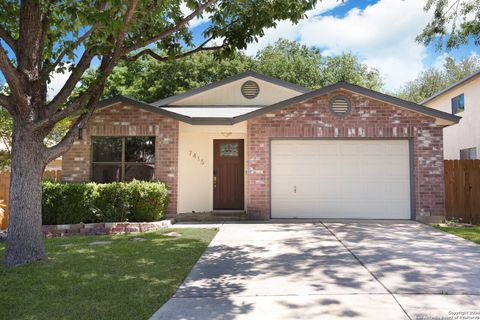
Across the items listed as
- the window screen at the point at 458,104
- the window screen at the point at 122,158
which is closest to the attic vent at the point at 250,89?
the window screen at the point at 122,158

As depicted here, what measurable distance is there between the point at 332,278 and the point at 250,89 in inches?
393

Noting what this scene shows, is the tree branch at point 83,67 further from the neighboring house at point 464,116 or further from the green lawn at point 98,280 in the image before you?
the neighboring house at point 464,116

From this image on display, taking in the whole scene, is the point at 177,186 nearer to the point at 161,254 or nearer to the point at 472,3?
the point at 161,254

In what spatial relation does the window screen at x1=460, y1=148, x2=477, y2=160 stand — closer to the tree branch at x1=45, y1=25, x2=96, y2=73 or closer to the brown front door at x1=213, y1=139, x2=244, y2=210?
the brown front door at x1=213, y1=139, x2=244, y2=210

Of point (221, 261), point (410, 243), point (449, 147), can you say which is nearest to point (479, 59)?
point (449, 147)

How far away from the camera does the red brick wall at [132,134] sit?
36.8ft

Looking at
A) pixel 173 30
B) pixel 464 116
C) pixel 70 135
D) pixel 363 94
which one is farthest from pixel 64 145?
pixel 464 116

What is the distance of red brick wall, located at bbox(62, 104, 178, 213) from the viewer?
36.8 ft

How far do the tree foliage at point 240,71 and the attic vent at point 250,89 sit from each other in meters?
11.0

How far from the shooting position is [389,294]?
4.62 metres

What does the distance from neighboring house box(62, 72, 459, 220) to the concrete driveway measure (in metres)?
2.51

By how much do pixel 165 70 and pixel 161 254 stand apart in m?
22.4

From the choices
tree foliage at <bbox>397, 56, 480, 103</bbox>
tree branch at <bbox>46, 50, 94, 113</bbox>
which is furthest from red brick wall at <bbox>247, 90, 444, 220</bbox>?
tree foliage at <bbox>397, 56, 480, 103</bbox>

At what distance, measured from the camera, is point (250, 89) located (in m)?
14.3
